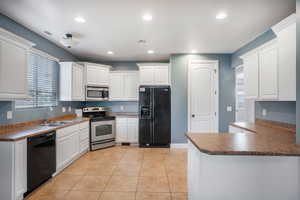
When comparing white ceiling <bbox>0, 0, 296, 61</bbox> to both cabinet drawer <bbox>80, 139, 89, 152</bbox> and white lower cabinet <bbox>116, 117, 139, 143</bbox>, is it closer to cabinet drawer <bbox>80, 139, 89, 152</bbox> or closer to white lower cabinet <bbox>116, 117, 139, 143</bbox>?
white lower cabinet <bbox>116, 117, 139, 143</bbox>

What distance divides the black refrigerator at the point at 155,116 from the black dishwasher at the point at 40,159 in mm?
2268

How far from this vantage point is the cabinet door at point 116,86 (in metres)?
5.00

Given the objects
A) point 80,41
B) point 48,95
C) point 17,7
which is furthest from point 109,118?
point 17,7

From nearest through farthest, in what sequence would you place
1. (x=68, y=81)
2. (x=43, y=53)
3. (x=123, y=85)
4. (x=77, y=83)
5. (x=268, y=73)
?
(x=268, y=73) → (x=43, y=53) → (x=68, y=81) → (x=77, y=83) → (x=123, y=85)

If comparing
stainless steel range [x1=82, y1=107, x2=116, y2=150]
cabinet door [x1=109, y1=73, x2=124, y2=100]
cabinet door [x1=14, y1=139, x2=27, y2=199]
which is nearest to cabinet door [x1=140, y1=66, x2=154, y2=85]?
cabinet door [x1=109, y1=73, x2=124, y2=100]

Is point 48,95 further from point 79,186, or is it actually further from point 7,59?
point 79,186

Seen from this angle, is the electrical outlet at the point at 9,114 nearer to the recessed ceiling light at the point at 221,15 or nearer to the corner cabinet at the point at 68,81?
the corner cabinet at the point at 68,81

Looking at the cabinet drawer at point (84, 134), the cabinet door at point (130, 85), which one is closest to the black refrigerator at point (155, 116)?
the cabinet door at point (130, 85)

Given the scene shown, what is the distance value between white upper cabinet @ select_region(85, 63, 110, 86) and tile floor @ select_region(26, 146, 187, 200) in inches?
79.3

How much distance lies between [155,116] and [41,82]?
9.21 ft

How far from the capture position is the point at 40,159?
2.35 meters

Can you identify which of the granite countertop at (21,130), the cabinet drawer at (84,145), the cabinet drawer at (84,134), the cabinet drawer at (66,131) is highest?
the granite countertop at (21,130)

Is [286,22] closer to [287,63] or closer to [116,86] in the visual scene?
[287,63]

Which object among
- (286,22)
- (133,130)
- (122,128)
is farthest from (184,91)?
(286,22)
